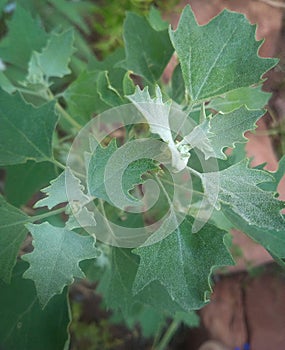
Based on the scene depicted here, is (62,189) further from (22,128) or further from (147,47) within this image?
(147,47)

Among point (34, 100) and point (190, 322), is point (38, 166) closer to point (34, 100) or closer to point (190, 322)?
point (34, 100)

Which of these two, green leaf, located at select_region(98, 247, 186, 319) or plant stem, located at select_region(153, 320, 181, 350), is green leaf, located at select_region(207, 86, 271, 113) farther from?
plant stem, located at select_region(153, 320, 181, 350)

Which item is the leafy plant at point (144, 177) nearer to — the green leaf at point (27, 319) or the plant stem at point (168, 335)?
the green leaf at point (27, 319)

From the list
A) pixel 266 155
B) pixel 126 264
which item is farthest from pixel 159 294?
pixel 266 155

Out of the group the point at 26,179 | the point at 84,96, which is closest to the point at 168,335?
the point at 26,179

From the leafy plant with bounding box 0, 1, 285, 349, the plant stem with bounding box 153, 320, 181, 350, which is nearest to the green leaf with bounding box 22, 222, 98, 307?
the leafy plant with bounding box 0, 1, 285, 349

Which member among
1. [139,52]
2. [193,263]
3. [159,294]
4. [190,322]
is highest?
[139,52]

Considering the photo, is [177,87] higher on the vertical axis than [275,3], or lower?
higher
